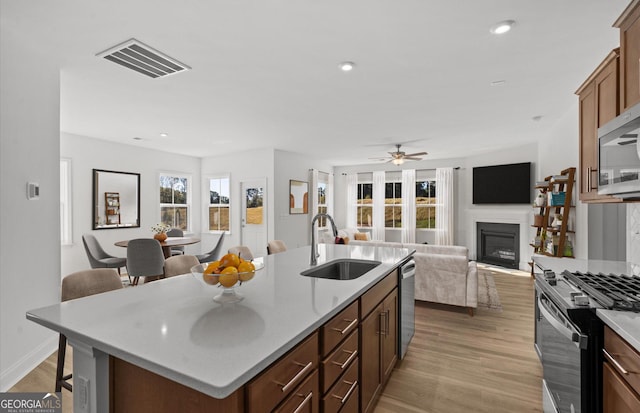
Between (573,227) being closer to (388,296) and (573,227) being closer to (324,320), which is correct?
(388,296)

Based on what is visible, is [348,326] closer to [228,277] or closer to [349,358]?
[349,358]

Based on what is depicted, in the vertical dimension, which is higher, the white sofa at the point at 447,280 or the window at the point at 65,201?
the window at the point at 65,201

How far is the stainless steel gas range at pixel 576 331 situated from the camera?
141cm

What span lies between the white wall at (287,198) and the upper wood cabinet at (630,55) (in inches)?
221

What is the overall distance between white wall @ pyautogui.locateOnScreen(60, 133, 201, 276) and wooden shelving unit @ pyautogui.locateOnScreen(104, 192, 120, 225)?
7.1 inches

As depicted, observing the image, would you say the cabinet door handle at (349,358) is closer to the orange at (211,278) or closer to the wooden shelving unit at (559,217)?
the orange at (211,278)

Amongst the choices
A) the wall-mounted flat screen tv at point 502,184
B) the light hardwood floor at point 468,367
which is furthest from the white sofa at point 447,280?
the wall-mounted flat screen tv at point 502,184

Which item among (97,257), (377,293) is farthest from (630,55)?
(97,257)

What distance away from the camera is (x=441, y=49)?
258 centimetres

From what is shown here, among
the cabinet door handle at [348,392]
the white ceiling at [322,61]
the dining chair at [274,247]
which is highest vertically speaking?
the white ceiling at [322,61]

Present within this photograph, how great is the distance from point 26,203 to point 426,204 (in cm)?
784

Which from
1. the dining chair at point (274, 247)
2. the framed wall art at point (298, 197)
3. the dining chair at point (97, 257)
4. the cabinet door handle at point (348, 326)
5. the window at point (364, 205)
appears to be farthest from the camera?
the window at point (364, 205)

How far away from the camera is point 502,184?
6980mm

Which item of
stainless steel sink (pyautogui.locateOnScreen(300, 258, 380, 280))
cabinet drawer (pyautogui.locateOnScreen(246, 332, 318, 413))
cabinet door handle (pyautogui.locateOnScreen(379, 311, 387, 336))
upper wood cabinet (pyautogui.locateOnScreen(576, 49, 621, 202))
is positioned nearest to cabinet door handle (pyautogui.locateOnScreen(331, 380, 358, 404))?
cabinet drawer (pyautogui.locateOnScreen(246, 332, 318, 413))
